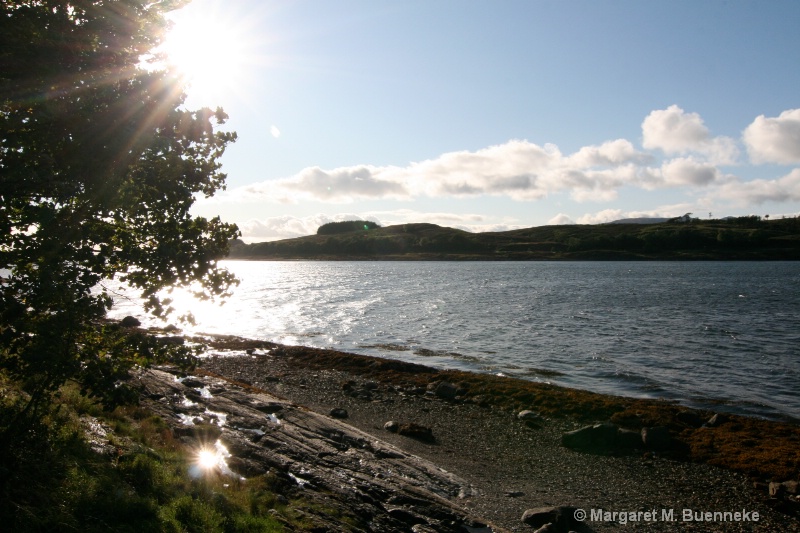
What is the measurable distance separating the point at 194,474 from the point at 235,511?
7.83ft

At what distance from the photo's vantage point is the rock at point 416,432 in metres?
25.3

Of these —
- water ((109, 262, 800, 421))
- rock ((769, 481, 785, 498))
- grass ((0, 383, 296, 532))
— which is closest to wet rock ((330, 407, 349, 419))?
grass ((0, 383, 296, 532))

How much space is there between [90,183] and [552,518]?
15553 mm

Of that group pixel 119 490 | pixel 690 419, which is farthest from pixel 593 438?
pixel 119 490

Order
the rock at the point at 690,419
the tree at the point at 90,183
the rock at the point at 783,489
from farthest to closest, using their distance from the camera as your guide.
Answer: the rock at the point at 690,419 → the rock at the point at 783,489 → the tree at the point at 90,183

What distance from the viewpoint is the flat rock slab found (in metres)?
15.8

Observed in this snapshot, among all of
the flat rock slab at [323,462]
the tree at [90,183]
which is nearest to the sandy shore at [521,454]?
the flat rock slab at [323,462]

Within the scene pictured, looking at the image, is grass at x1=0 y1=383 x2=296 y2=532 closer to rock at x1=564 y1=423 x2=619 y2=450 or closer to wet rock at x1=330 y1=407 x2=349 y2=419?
wet rock at x1=330 y1=407 x2=349 y2=419

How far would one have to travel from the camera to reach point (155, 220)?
11.9m

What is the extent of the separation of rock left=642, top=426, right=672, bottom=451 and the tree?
20.6 meters

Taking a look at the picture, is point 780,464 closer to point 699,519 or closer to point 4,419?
point 699,519

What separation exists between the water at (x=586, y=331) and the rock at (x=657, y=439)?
8.84m

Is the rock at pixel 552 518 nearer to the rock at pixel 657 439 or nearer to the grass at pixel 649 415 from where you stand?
the rock at pixel 657 439

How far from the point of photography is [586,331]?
189 feet
